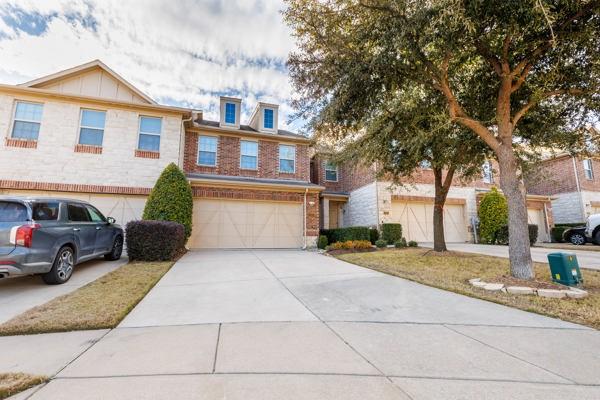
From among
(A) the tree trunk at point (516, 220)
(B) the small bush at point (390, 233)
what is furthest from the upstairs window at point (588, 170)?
(A) the tree trunk at point (516, 220)

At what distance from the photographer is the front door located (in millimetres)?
6277

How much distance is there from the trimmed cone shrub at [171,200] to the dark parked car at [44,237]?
8.82 ft

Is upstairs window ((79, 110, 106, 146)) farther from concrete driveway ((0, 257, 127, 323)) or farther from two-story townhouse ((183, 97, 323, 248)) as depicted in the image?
concrete driveway ((0, 257, 127, 323))

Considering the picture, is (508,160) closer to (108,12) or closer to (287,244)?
(287,244)

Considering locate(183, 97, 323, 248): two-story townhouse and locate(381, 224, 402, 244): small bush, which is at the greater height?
locate(183, 97, 323, 248): two-story townhouse

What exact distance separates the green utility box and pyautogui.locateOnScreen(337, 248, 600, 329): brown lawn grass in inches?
11.5

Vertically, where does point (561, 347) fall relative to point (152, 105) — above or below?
below

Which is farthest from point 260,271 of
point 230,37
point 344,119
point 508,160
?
point 230,37

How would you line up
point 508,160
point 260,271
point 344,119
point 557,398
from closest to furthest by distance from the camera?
1. point 557,398
2. point 508,160
3. point 260,271
4. point 344,119

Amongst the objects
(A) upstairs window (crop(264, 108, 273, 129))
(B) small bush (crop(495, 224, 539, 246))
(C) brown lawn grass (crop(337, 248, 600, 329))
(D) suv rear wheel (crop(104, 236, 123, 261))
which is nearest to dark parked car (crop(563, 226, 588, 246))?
(B) small bush (crop(495, 224, 539, 246))

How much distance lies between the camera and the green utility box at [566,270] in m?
5.65

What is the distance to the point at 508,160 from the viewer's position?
6230 mm

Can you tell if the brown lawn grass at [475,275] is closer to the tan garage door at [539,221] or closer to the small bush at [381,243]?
the small bush at [381,243]

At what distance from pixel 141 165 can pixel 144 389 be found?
447 inches
